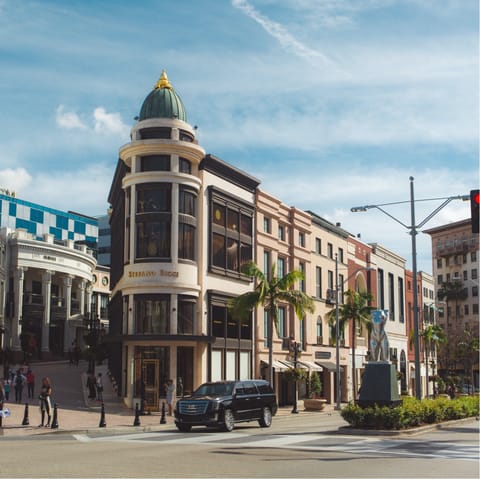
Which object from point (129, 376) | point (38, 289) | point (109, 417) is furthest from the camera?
point (38, 289)

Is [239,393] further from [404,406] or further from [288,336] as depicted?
[288,336]

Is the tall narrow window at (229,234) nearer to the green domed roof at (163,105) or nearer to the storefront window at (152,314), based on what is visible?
the storefront window at (152,314)

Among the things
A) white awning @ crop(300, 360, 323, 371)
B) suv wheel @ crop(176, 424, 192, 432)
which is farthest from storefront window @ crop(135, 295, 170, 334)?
white awning @ crop(300, 360, 323, 371)

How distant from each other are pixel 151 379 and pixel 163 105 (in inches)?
615

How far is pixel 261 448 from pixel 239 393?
8.43 meters

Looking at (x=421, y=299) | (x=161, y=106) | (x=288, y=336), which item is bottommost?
(x=288, y=336)

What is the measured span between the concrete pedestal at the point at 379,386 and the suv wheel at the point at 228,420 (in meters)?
4.69

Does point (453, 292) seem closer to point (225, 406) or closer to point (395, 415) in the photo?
point (395, 415)

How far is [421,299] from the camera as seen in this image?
89.5 m

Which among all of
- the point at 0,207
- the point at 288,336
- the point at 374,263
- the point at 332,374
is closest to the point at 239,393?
the point at 288,336

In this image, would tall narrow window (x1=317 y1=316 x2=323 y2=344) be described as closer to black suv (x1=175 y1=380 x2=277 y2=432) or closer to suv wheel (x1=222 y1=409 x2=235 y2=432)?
black suv (x1=175 y1=380 x2=277 y2=432)

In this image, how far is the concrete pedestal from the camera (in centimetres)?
2694

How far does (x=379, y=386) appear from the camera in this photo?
2725 centimetres

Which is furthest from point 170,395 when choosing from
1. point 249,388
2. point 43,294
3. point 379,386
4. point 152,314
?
point 43,294
